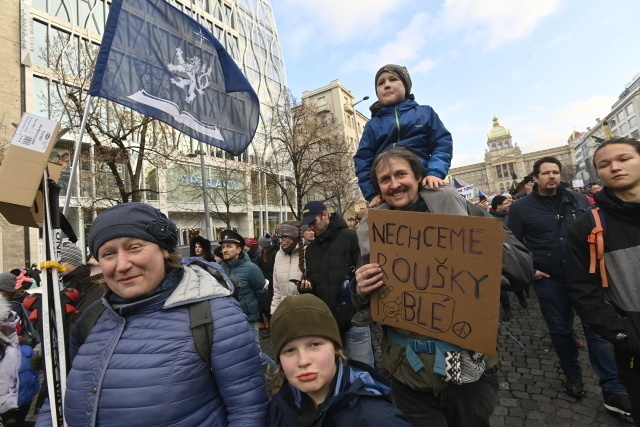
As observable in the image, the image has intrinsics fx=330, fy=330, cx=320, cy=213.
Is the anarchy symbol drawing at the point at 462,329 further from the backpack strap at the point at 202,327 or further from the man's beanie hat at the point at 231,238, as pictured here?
the man's beanie hat at the point at 231,238

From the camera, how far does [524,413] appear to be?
2957 mm

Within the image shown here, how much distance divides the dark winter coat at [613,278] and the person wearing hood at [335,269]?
1.90 metres

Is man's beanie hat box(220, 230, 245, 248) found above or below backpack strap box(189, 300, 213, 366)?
above

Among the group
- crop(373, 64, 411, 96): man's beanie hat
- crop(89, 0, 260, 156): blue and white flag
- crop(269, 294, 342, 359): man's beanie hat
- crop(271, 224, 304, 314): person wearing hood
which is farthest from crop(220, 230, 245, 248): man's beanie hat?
crop(269, 294, 342, 359): man's beanie hat

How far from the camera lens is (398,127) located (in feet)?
8.04

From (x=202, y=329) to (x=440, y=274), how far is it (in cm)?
106

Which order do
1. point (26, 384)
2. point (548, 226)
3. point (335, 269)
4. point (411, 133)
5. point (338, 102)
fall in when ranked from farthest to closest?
1. point (338, 102)
2. point (335, 269)
3. point (548, 226)
4. point (26, 384)
5. point (411, 133)

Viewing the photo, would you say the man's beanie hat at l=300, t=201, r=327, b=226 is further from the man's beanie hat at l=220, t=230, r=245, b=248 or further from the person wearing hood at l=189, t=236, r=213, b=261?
the person wearing hood at l=189, t=236, r=213, b=261

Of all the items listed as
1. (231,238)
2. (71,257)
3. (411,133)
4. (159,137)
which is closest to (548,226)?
(411,133)

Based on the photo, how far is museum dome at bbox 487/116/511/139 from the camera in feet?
378

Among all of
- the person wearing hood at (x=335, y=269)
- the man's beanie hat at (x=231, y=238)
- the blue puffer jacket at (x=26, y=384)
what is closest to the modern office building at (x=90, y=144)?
the man's beanie hat at (x=231, y=238)

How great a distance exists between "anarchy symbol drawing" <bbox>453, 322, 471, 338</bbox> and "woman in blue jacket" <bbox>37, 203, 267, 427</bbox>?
0.88m

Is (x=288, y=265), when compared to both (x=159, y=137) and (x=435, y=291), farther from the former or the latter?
(x=159, y=137)

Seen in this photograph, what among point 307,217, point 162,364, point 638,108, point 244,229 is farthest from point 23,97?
point 638,108
